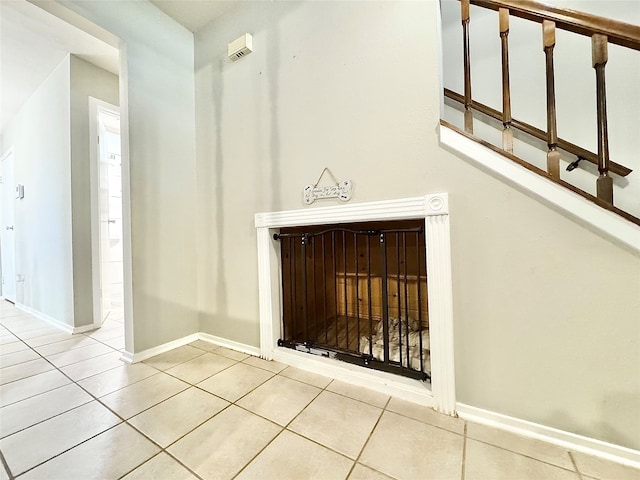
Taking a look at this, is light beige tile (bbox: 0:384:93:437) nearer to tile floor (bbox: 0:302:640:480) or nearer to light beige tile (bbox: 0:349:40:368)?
tile floor (bbox: 0:302:640:480)

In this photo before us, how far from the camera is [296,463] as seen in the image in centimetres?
93

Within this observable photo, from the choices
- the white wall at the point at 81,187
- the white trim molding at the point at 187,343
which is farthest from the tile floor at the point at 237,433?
the white wall at the point at 81,187

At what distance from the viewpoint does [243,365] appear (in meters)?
1.71

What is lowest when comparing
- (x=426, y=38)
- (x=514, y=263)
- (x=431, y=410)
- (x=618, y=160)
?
(x=431, y=410)

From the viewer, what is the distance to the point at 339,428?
3.64 ft

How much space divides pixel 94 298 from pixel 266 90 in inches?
100

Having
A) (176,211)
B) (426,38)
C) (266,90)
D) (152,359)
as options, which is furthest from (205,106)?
(152,359)

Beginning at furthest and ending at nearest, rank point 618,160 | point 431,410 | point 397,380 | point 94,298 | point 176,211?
1. point 94,298
2. point 176,211
3. point 618,160
4. point 397,380
5. point 431,410

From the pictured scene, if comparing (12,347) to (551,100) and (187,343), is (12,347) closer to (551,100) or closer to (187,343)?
(187,343)

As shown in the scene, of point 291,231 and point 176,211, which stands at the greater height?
point 176,211

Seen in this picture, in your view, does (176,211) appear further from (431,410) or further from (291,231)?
(431,410)

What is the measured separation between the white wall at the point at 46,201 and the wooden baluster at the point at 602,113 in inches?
145

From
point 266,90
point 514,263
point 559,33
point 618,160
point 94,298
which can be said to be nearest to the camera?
point 514,263

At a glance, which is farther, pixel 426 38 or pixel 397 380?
pixel 397 380
